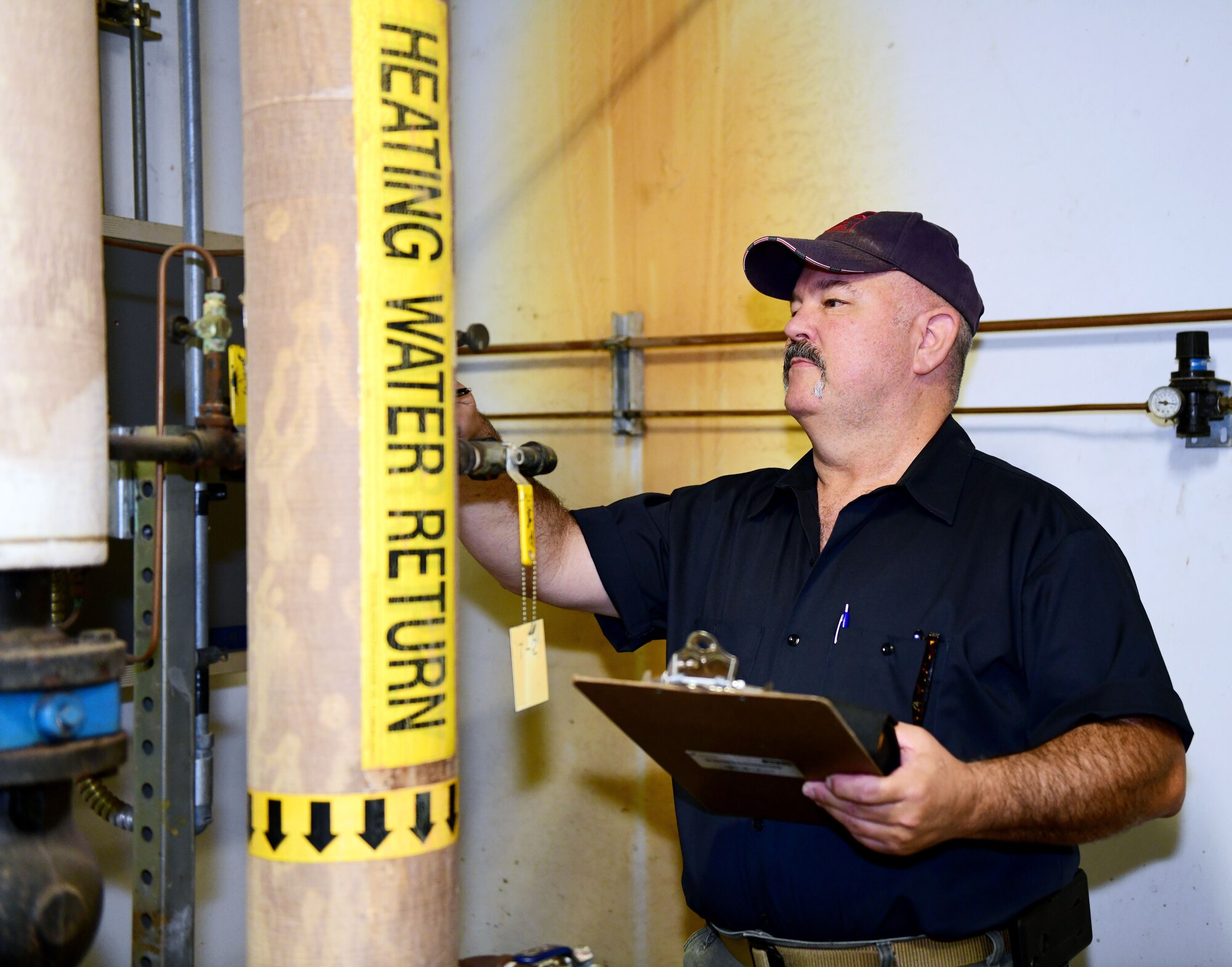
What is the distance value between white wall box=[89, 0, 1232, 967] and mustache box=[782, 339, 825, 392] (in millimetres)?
405

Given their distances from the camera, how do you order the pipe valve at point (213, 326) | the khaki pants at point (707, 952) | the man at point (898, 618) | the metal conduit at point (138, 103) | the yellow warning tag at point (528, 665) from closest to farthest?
the pipe valve at point (213, 326), the yellow warning tag at point (528, 665), the man at point (898, 618), the khaki pants at point (707, 952), the metal conduit at point (138, 103)

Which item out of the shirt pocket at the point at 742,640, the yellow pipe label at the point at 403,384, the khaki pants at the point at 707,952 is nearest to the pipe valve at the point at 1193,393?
the shirt pocket at the point at 742,640

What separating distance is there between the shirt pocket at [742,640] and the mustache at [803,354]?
33 cm

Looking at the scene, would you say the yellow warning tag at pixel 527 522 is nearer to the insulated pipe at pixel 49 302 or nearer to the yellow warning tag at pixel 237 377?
the yellow warning tag at pixel 237 377

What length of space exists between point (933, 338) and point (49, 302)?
116cm

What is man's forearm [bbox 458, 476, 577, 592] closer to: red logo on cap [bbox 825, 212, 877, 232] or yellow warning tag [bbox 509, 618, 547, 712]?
yellow warning tag [bbox 509, 618, 547, 712]

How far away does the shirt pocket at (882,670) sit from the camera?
1389 millimetres

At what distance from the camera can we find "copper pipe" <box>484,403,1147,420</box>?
175 cm

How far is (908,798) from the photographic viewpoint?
1131mm

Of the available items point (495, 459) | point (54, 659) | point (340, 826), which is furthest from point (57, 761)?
point (495, 459)

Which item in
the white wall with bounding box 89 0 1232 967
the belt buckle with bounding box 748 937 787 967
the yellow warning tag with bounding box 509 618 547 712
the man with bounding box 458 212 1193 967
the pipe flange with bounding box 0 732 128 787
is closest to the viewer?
the pipe flange with bounding box 0 732 128 787

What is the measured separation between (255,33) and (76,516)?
1.16ft

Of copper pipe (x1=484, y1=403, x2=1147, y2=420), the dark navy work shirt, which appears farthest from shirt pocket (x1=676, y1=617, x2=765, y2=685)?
copper pipe (x1=484, y1=403, x2=1147, y2=420)

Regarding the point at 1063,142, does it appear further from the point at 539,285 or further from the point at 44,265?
the point at 44,265
